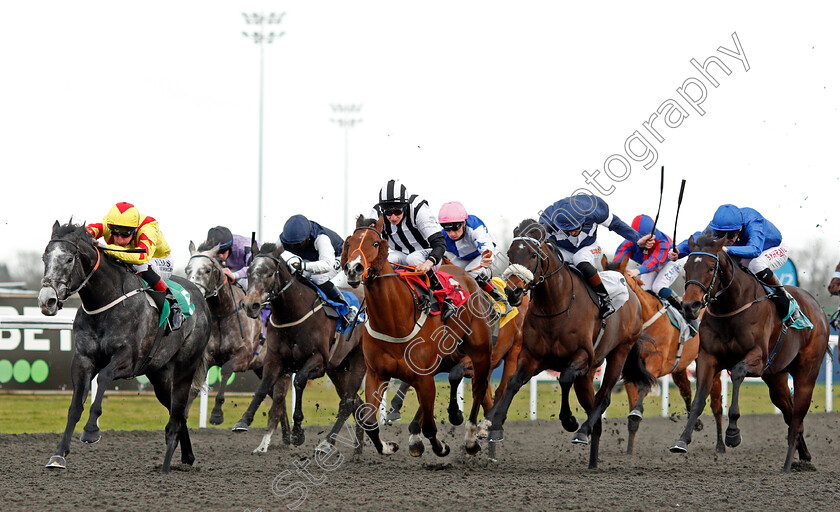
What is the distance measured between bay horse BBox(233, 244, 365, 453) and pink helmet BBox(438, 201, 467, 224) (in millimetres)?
1699

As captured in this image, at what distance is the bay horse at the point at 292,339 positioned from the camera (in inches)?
332

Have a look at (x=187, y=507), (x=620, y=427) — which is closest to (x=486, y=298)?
(x=187, y=507)

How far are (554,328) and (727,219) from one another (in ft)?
6.03

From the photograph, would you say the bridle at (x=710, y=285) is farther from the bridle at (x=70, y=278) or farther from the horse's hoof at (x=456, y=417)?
the bridle at (x=70, y=278)

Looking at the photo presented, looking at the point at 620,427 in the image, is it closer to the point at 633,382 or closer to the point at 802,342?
the point at 633,382

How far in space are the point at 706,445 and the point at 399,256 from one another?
4904 mm

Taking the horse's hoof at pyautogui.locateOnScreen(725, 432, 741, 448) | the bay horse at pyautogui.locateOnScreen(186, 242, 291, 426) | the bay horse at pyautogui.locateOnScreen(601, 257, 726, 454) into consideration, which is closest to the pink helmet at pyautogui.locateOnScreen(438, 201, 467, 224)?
the bay horse at pyautogui.locateOnScreen(601, 257, 726, 454)

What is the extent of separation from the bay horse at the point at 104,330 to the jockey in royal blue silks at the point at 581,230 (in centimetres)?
324

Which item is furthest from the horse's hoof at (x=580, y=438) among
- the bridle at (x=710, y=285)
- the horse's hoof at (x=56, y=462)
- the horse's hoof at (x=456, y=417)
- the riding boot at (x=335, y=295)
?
the horse's hoof at (x=56, y=462)

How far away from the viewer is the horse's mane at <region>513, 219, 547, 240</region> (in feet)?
23.9

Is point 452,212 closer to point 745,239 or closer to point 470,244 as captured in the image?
point 470,244

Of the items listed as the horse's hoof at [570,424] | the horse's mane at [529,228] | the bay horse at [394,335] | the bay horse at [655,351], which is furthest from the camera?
the bay horse at [655,351]

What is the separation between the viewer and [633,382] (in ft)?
29.2

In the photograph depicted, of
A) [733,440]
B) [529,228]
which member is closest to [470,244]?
[529,228]
